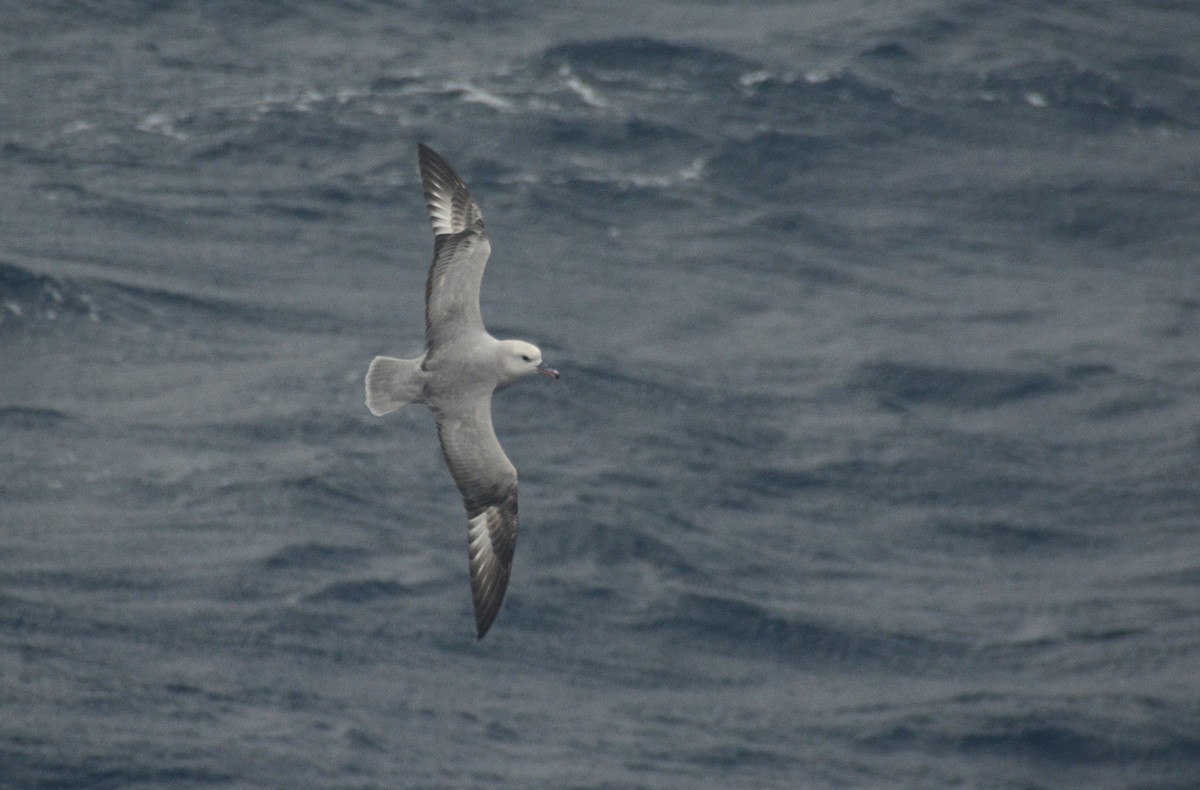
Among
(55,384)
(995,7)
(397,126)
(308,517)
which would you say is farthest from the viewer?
(995,7)

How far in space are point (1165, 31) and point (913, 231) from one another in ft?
31.2

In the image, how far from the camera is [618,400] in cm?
2803

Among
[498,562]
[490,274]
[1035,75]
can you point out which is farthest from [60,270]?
[1035,75]

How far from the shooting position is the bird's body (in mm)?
16484

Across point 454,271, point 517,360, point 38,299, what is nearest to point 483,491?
point 517,360

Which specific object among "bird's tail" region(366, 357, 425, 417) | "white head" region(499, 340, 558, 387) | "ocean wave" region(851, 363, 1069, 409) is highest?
"white head" region(499, 340, 558, 387)

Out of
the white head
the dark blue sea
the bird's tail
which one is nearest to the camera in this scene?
the white head

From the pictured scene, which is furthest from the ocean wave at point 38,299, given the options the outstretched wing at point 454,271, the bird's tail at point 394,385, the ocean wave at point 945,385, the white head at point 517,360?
the white head at point 517,360

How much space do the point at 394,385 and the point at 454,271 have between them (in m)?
1.14

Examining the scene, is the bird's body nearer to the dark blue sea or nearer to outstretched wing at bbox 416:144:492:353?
outstretched wing at bbox 416:144:492:353

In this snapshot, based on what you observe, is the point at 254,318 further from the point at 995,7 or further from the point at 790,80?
the point at 995,7

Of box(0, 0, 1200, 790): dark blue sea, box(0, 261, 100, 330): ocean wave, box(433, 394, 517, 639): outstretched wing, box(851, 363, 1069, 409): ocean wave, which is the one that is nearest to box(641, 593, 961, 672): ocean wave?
box(0, 0, 1200, 790): dark blue sea

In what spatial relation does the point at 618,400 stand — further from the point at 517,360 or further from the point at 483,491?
the point at 517,360

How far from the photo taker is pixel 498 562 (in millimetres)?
16969
